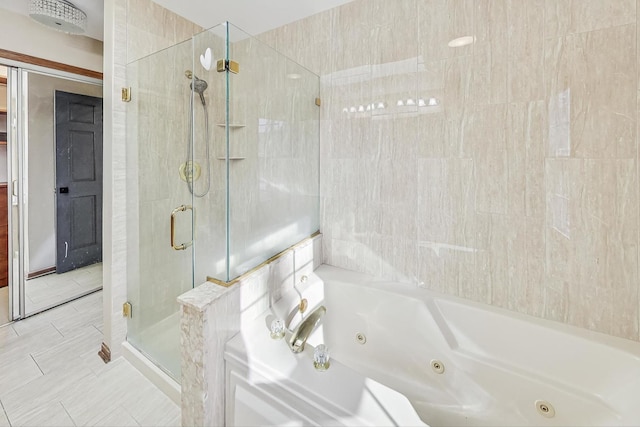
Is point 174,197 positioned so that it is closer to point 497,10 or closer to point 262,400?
point 262,400

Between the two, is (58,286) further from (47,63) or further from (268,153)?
(268,153)

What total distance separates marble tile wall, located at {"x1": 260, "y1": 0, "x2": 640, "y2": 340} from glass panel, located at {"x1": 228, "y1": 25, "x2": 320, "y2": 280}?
192mm

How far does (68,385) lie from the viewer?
5.30ft

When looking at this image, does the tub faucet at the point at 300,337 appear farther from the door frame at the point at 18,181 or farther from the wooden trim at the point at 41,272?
the wooden trim at the point at 41,272

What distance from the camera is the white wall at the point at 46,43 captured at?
6.75 feet

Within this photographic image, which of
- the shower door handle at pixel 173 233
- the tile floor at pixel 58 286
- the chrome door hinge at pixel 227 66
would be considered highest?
the chrome door hinge at pixel 227 66

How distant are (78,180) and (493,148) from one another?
136 inches

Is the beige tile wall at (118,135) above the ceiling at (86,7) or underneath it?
underneath

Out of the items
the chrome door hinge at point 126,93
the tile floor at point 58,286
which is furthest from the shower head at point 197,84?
the tile floor at point 58,286

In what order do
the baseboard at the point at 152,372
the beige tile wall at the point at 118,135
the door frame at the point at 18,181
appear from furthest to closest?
1. the door frame at the point at 18,181
2. the beige tile wall at the point at 118,135
3. the baseboard at the point at 152,372

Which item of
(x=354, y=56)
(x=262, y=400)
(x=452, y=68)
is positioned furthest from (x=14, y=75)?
(x=452, y=68)

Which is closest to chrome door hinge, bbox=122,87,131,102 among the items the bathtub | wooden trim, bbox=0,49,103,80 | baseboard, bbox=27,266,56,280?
wooden trim, bbox=0,49,103,80

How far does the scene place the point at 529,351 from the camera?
1332mm

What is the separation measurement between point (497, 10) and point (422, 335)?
66.0 inches
